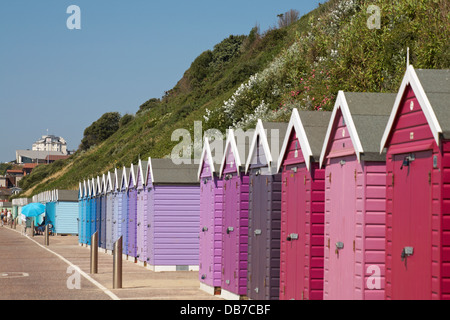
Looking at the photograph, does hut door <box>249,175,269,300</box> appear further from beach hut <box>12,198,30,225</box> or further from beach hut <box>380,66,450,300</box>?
beach hut <box>12,198,30,225</box>

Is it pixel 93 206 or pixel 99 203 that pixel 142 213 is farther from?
pixel 93 206

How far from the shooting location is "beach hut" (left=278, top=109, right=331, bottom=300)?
12.0 metres

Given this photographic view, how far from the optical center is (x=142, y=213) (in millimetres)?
26734

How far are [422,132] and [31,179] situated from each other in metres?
137

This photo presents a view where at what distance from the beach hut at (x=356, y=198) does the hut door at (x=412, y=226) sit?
3.01 feet

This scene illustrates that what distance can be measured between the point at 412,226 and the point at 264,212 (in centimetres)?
535

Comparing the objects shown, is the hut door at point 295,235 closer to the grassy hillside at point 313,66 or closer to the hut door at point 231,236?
the hut door at point 231,236

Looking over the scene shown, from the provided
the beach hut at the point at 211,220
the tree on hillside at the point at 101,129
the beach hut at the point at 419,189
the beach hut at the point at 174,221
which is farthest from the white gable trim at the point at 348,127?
the tree on hillside at the point at 101,129

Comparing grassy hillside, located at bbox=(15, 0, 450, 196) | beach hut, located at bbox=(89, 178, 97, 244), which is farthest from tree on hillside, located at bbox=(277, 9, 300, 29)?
beach hut, located at bbox=(89, 178, 97, 244)

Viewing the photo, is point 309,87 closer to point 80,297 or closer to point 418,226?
point 80,297

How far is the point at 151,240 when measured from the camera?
973 inches

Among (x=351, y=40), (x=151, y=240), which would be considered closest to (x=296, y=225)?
(x=151, y=240)

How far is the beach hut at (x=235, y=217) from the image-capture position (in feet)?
51.2

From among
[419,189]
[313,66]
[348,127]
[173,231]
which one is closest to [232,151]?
[348,127]
